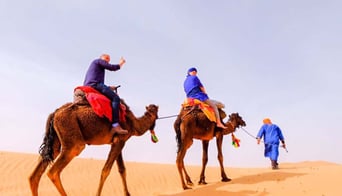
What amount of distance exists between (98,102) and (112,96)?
0.44 m

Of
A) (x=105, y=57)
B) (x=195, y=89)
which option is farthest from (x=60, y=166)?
(x=195, y=89)

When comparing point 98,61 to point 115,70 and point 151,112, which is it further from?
point 151,112

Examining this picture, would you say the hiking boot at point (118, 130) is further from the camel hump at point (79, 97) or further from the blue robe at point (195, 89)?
the blue robe at point (195, 89)

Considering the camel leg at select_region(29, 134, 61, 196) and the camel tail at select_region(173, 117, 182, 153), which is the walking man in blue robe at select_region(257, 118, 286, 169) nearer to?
the camel tail at select_region(173, 117, 182, 153)

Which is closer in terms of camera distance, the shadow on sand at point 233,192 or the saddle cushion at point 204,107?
the shadow on sand at point 233,192

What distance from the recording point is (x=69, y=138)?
7.23 m

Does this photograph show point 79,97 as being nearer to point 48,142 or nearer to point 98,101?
point 98,101

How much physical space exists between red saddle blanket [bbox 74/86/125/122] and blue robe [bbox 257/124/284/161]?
8.17 metres

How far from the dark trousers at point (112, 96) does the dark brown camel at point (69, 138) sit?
214mm

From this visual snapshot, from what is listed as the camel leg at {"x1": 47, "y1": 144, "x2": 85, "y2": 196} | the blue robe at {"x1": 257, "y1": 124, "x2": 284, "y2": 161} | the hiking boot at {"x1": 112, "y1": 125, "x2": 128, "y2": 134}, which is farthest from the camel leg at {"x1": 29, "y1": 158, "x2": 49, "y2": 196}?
the blue robe at {"x1": 257, "y1": 124, "x2": 284, "y2": 161}

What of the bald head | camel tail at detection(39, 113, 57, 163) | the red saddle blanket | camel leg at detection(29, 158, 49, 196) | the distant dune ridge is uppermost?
the bald head

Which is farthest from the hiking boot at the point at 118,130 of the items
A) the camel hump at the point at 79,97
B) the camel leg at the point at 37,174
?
the camel leg at the point at 37,174

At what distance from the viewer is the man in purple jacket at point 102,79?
7913mm

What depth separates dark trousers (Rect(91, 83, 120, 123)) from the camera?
788 centimetres
